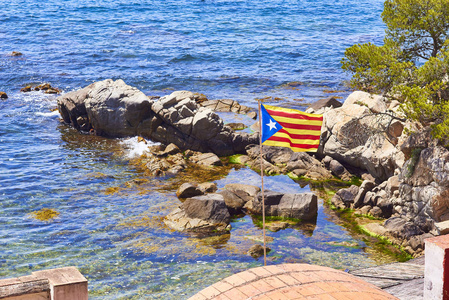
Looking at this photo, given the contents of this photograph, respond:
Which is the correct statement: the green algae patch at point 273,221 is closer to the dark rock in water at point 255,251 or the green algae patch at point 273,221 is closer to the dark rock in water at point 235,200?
the dark rock in water at point 235,200

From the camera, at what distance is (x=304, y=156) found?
93.1 ft

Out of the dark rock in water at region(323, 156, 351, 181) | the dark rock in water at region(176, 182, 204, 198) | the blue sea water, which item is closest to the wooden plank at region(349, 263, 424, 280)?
the blue sea water

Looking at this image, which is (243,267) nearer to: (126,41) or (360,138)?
(360,138)

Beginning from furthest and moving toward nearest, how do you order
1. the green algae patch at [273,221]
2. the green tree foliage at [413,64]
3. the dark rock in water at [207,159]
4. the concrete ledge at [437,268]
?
1. the dark rock in water at [207,159]
2. the green algae patch at [273,221]
3. the green tree foliage at [413,64]
4. the concrete ledge at [437,268]

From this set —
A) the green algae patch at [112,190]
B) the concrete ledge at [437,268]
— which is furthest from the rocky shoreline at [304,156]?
the concrete ledge at [437,268]

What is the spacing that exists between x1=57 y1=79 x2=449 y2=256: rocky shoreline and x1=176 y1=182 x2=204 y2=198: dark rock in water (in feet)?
0.17

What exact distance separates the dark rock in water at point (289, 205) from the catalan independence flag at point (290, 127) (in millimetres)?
8347

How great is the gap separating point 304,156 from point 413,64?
800cm

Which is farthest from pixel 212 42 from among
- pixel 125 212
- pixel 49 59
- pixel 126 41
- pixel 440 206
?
pixel 440 206

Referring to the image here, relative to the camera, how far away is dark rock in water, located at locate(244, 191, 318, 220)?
2262cm

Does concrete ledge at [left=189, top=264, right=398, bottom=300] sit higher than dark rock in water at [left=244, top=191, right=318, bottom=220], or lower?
higher

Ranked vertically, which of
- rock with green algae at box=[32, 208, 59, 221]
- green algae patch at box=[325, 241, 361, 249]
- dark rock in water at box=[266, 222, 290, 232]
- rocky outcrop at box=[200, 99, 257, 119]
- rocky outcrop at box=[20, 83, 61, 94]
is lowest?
green algae patch at box=[325, 241, 361, 249]

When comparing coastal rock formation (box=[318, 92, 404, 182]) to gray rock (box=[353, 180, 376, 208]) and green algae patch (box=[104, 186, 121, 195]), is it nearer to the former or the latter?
gray rock (box=[353, 180, 376, 208])

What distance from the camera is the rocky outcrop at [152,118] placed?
3062 centimetres
